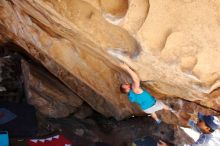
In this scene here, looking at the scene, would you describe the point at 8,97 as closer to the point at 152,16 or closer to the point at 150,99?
the point at 150,99

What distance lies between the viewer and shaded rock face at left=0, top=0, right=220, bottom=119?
8.67 ft

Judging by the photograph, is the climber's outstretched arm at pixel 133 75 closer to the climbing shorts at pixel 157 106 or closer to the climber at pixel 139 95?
the climber at pixel 139 95

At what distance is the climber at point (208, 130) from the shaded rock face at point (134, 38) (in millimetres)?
169

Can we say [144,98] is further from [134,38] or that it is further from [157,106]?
[134,38]

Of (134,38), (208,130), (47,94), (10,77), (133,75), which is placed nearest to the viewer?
(134,38)

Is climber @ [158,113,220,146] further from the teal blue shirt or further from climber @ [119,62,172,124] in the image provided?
the teal blue shirt

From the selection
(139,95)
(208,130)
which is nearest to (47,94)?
(139,95)

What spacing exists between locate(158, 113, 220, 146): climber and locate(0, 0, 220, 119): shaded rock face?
17 centimetres

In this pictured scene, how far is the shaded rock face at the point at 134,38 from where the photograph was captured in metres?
2.64

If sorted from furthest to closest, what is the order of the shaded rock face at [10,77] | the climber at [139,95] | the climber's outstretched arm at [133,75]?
the shaded rock face at [10,77] < the climber at [139,95] < the climber's outstretched arm at [133,75]

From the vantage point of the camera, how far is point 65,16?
3016 millimetres

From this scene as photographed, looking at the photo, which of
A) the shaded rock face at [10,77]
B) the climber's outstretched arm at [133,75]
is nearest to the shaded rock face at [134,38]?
the climber's outstretched arm at [133,75]

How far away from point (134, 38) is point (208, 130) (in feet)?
6.12

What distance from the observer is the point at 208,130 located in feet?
13.6
